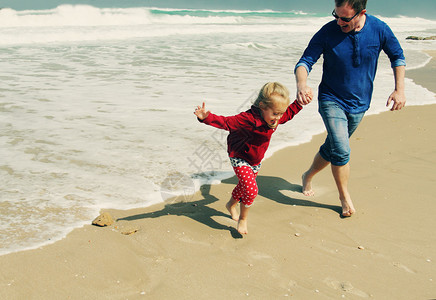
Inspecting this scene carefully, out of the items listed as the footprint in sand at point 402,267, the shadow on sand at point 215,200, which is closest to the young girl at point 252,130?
the shadow on sand at point 215,200

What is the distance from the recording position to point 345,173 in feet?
12.2

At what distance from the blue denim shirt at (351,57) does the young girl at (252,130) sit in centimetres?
54

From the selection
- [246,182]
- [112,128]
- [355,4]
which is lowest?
[112,128]

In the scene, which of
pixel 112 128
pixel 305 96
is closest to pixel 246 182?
pixel 305 96

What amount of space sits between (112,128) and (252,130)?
3.17 metres

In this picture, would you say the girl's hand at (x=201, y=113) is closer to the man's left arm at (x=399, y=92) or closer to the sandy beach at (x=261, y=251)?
the sandy beach at (x=261, y=251)

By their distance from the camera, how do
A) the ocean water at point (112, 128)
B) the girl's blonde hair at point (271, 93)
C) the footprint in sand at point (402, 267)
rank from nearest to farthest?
the footprint in sand at point (402, 267) → the girl's blonde hair at point (271, 93) → the ocean water at point (112, 128)

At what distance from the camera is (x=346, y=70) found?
11.6 ft

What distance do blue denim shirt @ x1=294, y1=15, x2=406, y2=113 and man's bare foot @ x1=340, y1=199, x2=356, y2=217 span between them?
76 centimetres

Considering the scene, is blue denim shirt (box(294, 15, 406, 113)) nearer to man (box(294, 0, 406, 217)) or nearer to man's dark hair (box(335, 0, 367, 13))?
man (box(294, 0, 406, 217))

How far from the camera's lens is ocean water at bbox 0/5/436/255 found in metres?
3.86

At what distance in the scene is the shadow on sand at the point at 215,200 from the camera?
3613 mm

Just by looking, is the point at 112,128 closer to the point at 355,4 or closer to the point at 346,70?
the point at 346,70

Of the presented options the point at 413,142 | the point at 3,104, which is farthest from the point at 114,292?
the point at 3,104
